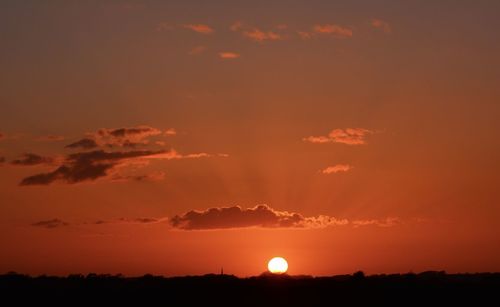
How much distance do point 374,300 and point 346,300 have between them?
6.57ft

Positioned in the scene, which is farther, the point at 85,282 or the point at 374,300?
the point at 85,282

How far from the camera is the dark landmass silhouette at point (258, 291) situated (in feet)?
217

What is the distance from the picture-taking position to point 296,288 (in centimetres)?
6838

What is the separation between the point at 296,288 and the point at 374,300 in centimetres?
606

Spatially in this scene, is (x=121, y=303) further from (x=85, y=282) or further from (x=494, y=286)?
(x=494, y=286)

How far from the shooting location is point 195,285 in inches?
2729

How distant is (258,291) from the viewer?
2687 inches

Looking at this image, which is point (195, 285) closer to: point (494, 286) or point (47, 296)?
point (47, 296)

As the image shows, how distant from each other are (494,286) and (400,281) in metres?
7.17

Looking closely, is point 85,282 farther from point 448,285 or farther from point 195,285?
point 448,285

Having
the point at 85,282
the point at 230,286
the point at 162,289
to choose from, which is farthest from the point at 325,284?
the point at 85,282

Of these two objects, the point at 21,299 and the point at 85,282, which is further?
the point at 85,282

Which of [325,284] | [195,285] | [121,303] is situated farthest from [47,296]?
[325,284]

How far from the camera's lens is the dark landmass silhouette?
217 ft
